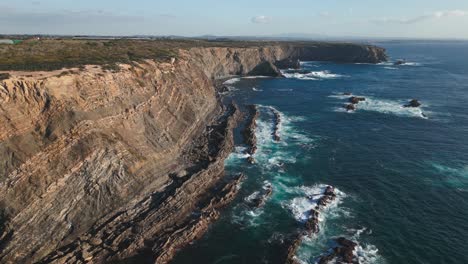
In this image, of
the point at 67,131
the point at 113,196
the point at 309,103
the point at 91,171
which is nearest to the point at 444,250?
the point at 113,196

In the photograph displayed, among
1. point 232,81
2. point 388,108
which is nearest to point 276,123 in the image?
point 388,108

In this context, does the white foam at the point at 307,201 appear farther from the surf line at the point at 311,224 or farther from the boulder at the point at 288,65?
the boulder at the point at 288,65

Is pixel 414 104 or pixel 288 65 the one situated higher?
pixel 414 104

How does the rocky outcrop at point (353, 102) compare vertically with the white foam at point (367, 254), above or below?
above

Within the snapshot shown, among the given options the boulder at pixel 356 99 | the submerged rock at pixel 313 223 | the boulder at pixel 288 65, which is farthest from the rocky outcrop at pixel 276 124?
the boulder at pixel 288 65

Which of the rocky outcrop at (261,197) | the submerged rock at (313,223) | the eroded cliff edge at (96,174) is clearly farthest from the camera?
the rocky outcrop at (261,197)

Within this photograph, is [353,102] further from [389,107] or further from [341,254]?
[341,254]

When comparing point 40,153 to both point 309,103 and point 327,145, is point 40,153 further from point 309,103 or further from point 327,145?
point 309,103

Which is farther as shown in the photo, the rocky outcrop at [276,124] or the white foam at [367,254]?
the rocky outcrop at [276,124]
